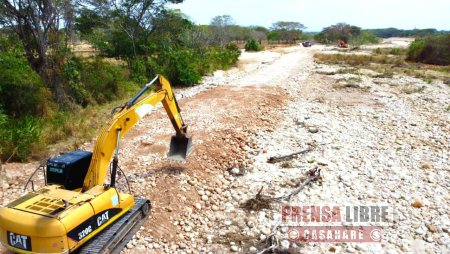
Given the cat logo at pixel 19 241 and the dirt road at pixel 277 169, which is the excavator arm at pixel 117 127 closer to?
the cat logo at pixel 19 241

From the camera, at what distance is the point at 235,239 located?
5.07 m

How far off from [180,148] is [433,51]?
1155 inches

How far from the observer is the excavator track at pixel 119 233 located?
→ 3732mm

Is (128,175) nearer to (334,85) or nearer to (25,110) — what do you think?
(25,110)

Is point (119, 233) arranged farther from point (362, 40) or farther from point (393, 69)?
point (362, 40)

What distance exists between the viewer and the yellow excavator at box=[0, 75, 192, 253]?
10.9 ft

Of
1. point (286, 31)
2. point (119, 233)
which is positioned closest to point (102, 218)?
point (119, 233)

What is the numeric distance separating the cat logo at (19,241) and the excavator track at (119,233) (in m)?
0.51

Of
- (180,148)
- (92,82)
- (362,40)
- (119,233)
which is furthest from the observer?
(362,40)

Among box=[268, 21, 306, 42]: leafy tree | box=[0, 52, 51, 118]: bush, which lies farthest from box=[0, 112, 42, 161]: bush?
box=[268, 21, 306, 42]: leafy tree

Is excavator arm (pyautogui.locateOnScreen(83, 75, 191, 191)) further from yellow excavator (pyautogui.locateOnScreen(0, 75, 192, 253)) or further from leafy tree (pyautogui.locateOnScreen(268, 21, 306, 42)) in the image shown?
leafy tree (pyautogui.locateOnScreen(268, 21, 306, 42))

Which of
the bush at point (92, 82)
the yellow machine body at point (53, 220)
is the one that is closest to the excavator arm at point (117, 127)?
the yellow machine body at point (53, 220)

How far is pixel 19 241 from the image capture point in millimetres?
3389

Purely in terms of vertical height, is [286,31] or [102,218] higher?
[286,31]
